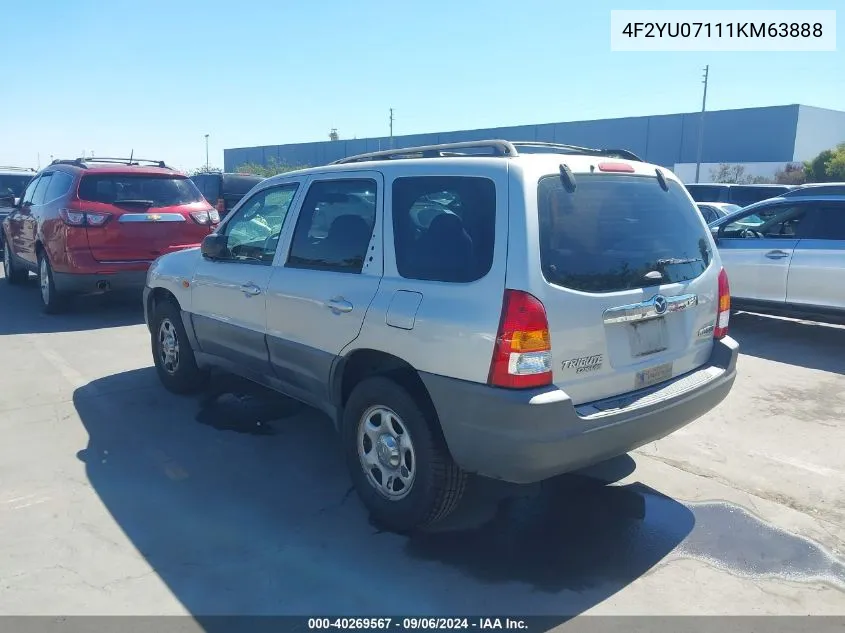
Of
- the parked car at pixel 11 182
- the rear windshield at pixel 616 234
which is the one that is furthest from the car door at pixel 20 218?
the rear windshield at pixel 616 234

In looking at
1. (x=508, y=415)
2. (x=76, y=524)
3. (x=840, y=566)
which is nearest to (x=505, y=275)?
(x=508, y=415)

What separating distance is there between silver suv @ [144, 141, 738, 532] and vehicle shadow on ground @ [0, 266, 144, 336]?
5275 mm

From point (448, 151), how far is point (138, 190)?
6.24 meters

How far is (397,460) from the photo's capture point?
3.61 meters

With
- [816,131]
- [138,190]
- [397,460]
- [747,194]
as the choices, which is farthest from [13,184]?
[816,131]

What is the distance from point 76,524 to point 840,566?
394 centimetres

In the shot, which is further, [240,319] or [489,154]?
[240,319]

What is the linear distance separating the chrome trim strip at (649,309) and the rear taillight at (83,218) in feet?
23.4

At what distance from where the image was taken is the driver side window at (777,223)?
314 inches

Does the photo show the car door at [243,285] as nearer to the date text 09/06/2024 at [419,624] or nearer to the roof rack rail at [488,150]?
the roof rack rail at [488,150]

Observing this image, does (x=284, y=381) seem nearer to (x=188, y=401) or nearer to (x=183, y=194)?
(x=188, y=401)

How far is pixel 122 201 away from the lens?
859 cm

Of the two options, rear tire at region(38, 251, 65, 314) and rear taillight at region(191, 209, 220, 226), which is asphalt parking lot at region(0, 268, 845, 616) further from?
rear taillight at region(191, 209, 220, 226)

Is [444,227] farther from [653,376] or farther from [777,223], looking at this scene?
[777,223]
